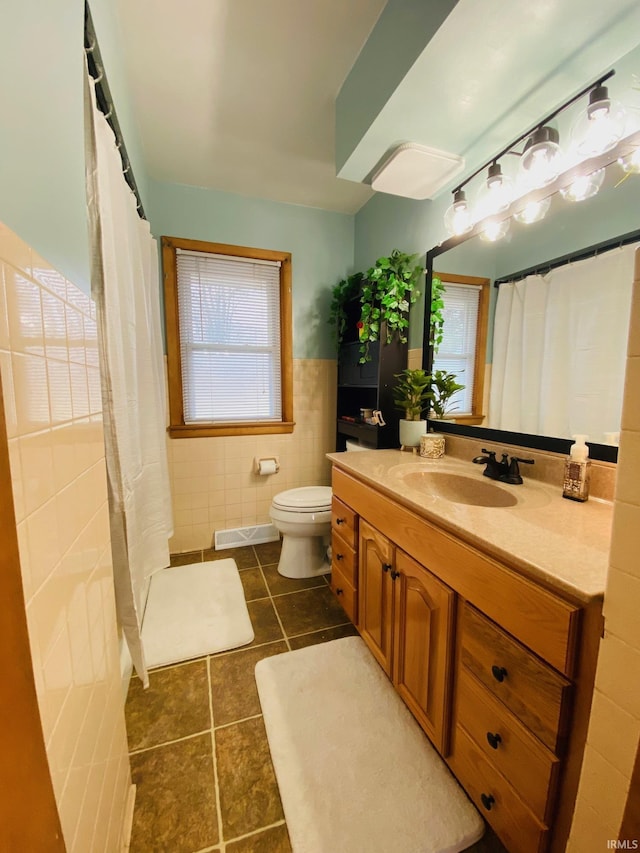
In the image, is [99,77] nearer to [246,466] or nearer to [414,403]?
[414,403]

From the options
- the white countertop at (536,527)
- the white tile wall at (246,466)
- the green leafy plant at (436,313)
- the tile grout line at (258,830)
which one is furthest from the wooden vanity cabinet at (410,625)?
the white tile wall at (246,466)

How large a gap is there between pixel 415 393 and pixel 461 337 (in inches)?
13.7

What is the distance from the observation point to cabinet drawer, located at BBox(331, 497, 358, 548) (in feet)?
4.87

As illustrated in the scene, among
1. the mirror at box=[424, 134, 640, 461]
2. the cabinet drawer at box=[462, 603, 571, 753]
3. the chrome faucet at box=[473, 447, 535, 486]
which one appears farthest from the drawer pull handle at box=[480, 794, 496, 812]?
the mirror at box=[424, 134, 640, 461]

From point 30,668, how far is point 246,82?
210cm

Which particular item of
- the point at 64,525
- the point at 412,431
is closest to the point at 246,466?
the point at 412,431

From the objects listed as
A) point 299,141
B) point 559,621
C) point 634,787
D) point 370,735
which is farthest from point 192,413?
point 634,787

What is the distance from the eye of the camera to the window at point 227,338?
2.21 m

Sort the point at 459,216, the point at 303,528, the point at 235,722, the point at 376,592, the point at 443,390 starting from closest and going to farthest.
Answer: the point at 235,722, the point at 376,592, the point at 459,216, the point at 443,390, the point at 303,528

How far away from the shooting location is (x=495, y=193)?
53.0 inches

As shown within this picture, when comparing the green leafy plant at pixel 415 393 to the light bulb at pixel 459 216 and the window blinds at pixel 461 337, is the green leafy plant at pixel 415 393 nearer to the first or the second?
the window blinds at pixel 461 337

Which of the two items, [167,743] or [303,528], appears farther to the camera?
[303,528]

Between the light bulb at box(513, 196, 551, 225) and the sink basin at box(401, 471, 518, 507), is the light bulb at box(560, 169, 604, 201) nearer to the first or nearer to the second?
the light bulb at box(513, 196, 551, 225)

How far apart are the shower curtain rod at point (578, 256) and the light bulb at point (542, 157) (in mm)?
271
